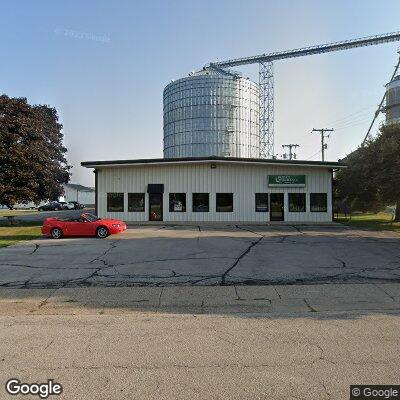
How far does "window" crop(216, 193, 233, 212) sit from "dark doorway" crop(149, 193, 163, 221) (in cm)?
445

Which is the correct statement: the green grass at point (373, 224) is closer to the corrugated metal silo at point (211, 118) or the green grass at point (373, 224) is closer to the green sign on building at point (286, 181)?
the green sign on building at point (286, 181)

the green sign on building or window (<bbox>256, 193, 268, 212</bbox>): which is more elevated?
the green sign on building

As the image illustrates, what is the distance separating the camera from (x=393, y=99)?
70938 mm

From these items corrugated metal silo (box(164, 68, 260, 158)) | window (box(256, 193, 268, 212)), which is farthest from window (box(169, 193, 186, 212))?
corrugated metal silo (box(164, 68, 260, 158))

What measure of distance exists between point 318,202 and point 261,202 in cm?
454

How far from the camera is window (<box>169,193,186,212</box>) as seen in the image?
29.1 metres

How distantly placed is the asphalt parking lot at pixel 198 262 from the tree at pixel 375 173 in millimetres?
7288

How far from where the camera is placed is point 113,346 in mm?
5152

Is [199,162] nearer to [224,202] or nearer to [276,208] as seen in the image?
[224,202]

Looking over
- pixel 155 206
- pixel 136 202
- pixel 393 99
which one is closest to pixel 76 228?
pixel 136 202

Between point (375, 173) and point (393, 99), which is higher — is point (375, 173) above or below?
below

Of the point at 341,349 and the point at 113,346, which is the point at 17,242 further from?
the point at 341,349

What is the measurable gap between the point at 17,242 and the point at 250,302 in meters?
14.3

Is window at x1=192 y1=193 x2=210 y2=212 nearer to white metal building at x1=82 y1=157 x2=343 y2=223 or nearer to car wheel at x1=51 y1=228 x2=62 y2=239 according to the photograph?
white metal building at x1=82 y1=157 x2=343 y2=223
